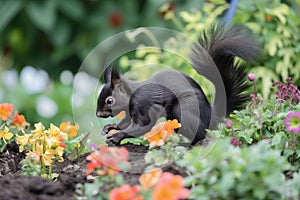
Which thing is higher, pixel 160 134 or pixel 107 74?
pixel 107 74

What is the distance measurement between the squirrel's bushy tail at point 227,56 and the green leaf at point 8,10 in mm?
4263

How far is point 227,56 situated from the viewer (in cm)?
277

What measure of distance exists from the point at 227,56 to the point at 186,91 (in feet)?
0.84

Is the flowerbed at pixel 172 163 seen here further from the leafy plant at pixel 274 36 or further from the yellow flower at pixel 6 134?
the leafy plant at pixel 274 36

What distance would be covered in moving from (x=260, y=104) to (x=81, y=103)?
0.84 meters

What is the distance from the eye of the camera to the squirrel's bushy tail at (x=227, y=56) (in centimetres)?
271

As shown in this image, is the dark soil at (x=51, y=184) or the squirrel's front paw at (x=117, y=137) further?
the squirrel's front paw at (x=117, y=137)

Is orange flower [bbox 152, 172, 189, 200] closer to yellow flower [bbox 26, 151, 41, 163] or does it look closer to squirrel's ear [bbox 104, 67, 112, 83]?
yellow flower [bbox 26, 151, 41, 163]

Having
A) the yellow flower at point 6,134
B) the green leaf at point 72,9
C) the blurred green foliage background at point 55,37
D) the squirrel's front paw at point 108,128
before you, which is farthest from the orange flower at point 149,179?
the green leaf at point 72,9

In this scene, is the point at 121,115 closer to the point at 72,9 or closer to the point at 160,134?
the point at 160,134

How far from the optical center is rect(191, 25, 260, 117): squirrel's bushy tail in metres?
2.71

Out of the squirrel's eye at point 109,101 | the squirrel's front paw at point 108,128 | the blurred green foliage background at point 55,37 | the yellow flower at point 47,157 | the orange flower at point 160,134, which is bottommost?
the blurred green foliage background at point 55,37

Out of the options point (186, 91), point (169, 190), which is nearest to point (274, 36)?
point (186, 91)

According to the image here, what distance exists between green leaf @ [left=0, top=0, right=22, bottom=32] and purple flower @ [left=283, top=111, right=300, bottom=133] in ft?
16.0
